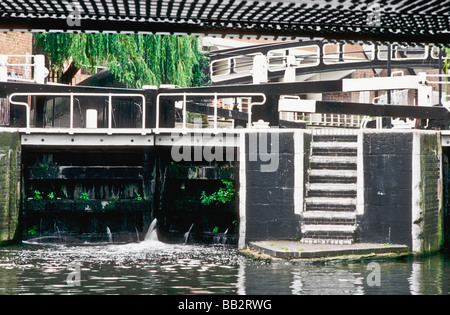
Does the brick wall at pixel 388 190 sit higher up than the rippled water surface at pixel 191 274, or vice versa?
the brick wall at pixel 388 190

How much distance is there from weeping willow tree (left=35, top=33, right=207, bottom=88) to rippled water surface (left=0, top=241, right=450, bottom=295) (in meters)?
7.56

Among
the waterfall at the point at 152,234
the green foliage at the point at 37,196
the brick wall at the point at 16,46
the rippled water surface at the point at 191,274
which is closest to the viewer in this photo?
the rippled water surface at the point at 191,274

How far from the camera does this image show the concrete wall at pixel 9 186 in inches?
539

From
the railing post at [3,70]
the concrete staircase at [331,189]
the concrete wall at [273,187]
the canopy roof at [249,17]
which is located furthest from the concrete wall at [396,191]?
the canopy roof at [249,17]

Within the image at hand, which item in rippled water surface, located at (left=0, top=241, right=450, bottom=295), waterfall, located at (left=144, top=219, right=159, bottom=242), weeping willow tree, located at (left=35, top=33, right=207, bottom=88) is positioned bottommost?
rippled water surface, located at (left=0, top=241, right=450, bottom=295)

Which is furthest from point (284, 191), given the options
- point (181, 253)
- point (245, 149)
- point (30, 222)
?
point (30, 222)

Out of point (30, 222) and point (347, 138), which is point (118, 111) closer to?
point (30, 222)

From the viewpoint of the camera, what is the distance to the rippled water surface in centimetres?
873

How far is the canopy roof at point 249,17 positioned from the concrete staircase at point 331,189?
8.16 m

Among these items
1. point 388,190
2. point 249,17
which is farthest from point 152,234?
point 249,17

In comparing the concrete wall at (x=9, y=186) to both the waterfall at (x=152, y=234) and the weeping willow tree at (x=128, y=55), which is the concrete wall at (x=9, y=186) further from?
the weeping willow tree at (x=128, y=55)

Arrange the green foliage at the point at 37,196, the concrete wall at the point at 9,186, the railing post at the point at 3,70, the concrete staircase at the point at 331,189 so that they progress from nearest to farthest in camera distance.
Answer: the concrete staircase at the point at 331,189 → the concrete wall at the point at 9,186 → the green foliage at the point at 37,196 → the railing post at the point at 3,70

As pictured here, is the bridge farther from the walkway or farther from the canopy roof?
the canopy roof

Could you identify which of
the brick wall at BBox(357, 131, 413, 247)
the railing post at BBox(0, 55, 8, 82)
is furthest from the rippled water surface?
the railing post at BBox(0, 55, 8, 82)
